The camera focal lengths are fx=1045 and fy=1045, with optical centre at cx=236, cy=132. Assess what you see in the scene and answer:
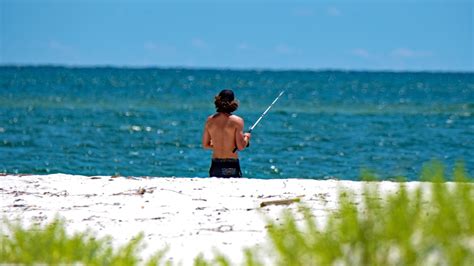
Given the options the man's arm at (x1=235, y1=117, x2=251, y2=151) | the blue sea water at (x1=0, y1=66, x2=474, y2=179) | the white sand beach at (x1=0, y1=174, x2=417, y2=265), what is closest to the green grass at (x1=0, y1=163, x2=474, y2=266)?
the white sand beach at (x1=0, y1=174, x2=417, y2=265)

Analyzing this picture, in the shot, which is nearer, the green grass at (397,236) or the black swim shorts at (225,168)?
the green grass at (397,236)

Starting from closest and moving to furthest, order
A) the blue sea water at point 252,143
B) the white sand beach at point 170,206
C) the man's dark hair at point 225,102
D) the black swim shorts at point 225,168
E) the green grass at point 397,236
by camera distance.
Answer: the green grass at point 397,236 → the white sand beach at point 170,206 → the man's dark hair at point 225,102 → the black swim shorts at point 225,168 → the blue sea water at point 252,143

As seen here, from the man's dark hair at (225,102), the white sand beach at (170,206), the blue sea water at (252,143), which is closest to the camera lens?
the white sand beach at (170,206)

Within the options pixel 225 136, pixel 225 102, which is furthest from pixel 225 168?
pixel 225 102

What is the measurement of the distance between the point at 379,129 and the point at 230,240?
26.2 meters

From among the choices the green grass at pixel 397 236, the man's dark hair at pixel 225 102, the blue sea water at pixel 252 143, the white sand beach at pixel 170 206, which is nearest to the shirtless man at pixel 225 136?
the man's dark hair at pixel 225 102

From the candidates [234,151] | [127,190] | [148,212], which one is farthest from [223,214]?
[234,151]

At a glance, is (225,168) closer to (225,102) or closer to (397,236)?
(225,102)

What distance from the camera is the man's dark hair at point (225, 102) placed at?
34.7ft

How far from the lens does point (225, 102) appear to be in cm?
1062

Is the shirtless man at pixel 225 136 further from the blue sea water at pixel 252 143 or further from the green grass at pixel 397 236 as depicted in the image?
the green grass at pixel 397 236

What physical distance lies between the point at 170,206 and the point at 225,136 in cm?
232

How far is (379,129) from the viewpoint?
3278cm

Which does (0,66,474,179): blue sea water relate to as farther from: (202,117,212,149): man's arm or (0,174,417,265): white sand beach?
(0,174,417,265): white sand beach
